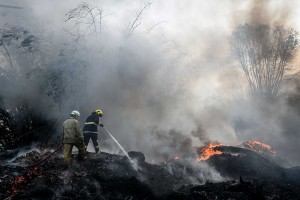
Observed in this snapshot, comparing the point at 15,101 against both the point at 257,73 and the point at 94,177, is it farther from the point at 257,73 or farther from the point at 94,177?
the point at 257,73

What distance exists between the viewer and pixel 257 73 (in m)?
31.9

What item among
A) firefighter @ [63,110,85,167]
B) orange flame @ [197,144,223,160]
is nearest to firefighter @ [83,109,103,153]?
firefighter @ [63,110,85,167]

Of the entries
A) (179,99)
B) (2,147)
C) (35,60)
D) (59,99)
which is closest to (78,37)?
→ (35,60)

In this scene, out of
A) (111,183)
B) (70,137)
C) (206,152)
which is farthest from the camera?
(206,152)

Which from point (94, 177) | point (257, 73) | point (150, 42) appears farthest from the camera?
point (257, 73)

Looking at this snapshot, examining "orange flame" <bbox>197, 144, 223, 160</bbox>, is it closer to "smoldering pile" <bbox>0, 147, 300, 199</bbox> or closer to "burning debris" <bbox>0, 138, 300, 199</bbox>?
"burning debris" <bbox>0, 138, 300, 199</bbox>

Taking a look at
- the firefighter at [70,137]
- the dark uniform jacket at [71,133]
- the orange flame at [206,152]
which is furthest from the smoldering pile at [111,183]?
the orange flame at [206,152]

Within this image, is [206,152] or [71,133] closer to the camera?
A: [71,133]

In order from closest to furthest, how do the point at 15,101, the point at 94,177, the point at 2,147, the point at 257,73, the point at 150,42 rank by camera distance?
the point at 94,177, the point at 2,147, the point at 15,101, the point at 150,42, the point at 257,73

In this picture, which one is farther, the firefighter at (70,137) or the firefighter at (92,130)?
the firefighter at (92,130)

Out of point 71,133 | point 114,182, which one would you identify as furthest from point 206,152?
point 71,133

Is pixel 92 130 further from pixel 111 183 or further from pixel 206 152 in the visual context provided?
pixel 206 152

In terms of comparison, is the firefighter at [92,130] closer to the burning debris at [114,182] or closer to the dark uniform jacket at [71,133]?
the burning debris at [114,182]

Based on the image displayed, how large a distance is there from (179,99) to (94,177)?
45.3ft
